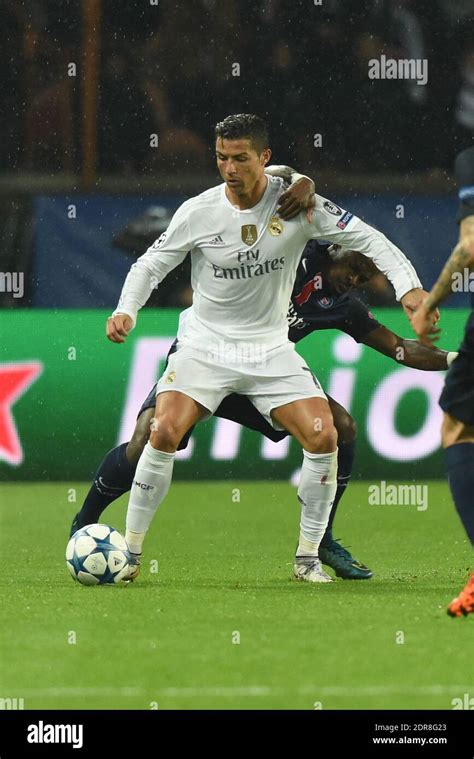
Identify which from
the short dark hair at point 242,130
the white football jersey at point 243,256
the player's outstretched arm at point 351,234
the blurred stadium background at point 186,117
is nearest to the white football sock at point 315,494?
the white football jersey at point 243,256

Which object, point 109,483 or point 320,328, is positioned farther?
point 320,328

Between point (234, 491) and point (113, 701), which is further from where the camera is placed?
point (234, 491)

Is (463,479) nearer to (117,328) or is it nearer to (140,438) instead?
(117,328)

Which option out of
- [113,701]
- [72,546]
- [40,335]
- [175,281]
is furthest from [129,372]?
[113,701]

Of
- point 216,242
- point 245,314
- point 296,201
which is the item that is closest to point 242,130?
point 296,201

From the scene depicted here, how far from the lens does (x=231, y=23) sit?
1178 centimetres

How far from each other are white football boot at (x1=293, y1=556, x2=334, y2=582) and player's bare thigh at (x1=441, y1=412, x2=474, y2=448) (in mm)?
1250

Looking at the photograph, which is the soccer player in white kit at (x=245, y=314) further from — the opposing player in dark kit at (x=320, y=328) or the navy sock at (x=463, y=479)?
the navy sock at (x=463, y=479)

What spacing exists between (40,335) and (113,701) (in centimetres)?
632

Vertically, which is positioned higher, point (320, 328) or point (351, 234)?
point (351, 234)

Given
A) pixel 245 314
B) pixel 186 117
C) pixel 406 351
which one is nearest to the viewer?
pixel 245 314

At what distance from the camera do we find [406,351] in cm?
691

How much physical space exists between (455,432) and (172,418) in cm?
130
